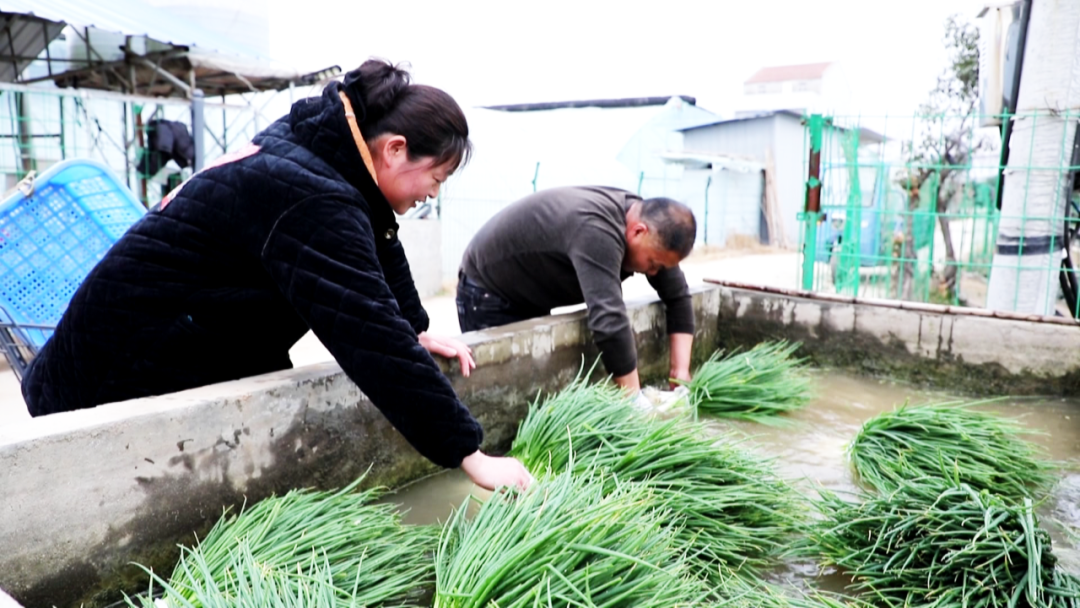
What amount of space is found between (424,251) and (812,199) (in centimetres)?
544

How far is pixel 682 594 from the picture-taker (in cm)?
153

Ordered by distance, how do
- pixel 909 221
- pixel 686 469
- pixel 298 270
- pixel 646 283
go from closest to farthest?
pixel 298 270, pixel 686 469, pixel 909 221, pixel 646 283

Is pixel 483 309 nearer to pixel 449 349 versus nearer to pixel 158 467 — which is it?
pixel 449 349

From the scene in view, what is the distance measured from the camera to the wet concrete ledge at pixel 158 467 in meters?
1.59

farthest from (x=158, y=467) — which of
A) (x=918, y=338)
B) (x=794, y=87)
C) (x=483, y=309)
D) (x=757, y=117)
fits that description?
Result: (x=794, y=87)

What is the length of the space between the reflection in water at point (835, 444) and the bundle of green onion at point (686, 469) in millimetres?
137

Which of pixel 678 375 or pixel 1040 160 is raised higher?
pixel 1040 160

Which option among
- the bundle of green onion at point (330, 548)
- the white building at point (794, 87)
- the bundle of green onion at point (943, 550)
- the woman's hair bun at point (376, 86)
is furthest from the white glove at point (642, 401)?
the white building at point (794, 87)

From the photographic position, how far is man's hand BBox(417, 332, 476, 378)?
2487 millimetres

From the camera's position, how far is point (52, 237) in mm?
2762

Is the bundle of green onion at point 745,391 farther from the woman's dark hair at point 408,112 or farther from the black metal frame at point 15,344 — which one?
the black metal frame at point 15,344

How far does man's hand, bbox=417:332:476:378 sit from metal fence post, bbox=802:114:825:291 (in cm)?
360

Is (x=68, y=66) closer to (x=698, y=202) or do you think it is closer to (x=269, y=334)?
(x=269, y=334)

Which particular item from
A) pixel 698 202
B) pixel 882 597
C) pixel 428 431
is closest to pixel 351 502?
pixel 428 431
